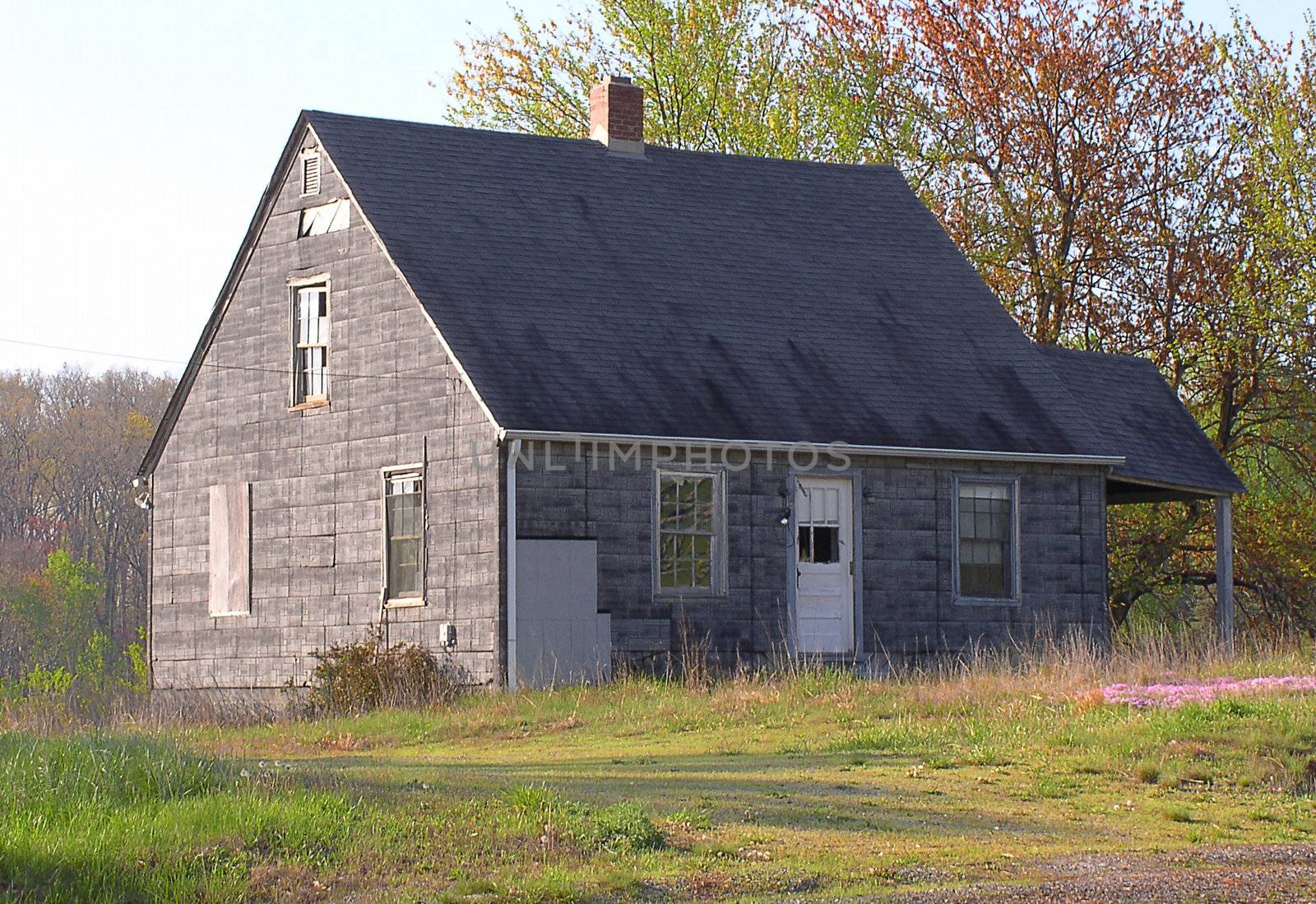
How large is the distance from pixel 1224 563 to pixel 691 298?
924 cm

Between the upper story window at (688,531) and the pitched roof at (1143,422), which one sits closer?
the upper story window at (688,531)

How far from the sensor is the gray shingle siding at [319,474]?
880 inches

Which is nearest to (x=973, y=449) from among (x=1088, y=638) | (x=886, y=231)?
(x=1088, y=638)

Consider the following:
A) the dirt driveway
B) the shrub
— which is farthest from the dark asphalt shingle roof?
the dirt driveway

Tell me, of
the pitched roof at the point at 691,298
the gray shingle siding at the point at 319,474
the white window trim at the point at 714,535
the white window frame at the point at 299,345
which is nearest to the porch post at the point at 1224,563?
the pitched roof at the point at 691,298

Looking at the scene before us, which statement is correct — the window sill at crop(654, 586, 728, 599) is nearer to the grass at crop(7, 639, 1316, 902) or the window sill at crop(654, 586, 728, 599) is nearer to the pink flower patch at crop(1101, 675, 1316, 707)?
the grass at crop(7, 639, 1316, 902)

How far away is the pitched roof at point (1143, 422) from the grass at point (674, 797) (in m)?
8.42

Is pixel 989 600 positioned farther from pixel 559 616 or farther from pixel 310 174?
pixel 310 174

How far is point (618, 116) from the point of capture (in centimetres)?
2748

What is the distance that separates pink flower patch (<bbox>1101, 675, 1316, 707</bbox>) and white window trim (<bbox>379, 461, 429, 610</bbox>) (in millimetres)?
8636

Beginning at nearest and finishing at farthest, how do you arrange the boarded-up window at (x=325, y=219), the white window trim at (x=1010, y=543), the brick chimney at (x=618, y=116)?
the boarded-up window at (x=325, y=219) < the white window trim at (x=1010, y=543) < the brick chimney at (x=618, y=116)

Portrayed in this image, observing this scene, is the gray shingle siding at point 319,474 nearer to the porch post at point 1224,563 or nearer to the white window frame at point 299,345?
the white window frame at point 299,345

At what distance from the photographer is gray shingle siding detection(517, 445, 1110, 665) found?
22.4 meters

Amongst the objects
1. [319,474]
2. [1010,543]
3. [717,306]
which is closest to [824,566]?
[1010,543]
